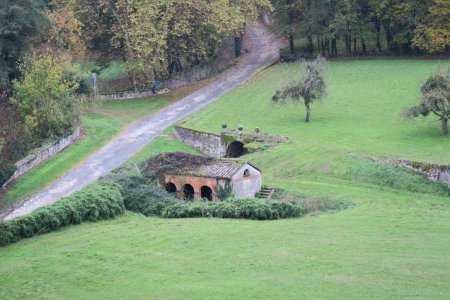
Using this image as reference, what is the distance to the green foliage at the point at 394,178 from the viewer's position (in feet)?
153

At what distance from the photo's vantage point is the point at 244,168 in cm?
4691

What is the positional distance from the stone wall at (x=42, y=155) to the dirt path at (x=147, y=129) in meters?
2.37

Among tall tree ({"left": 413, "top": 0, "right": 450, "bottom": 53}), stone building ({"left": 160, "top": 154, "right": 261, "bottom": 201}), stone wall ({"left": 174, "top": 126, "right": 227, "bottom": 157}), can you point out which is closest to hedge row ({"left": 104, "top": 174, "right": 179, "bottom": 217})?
stone building ({"left": 160, "top": 154, "right": 261, "bottom": 201})

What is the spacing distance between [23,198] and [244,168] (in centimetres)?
1325

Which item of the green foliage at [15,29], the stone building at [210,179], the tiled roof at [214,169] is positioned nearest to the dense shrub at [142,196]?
the stone building at [210,179]

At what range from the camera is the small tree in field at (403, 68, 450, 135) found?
56.7 meters

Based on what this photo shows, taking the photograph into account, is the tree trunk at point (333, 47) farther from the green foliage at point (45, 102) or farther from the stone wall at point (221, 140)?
the green foliage at point (45, 102)

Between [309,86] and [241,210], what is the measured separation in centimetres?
2530

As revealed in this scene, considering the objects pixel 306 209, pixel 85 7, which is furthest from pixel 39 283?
pixel 85 7

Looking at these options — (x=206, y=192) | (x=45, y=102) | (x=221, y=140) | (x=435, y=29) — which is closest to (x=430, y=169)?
(x=206, y=192)

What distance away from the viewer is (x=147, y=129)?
217 ft

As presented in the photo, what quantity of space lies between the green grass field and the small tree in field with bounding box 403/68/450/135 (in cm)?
157

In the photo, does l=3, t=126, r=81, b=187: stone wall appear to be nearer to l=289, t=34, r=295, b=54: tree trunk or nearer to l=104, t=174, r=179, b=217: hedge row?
l=104, t=174, r=179, b=217: hedge row

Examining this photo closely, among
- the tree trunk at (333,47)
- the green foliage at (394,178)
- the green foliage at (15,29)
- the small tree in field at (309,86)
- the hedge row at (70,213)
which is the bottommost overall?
the green foliage at (394,178)
